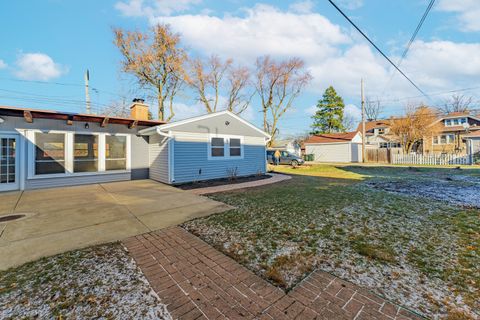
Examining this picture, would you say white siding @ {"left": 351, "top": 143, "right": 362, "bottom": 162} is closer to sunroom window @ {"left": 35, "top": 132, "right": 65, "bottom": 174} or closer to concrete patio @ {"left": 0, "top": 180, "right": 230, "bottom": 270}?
concrete patio @ {"left": 0, "top": 180, "right": 230, "bottom": 270}

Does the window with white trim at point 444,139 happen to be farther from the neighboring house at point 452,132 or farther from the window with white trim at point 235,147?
the window with white trim at point 235,147

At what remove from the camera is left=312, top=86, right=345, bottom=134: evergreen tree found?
3328 centimetres

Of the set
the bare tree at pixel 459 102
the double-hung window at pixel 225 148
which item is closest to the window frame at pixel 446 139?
the bare tree at pixel 459 102

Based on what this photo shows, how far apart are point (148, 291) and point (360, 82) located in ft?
79.4

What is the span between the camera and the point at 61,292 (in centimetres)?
210

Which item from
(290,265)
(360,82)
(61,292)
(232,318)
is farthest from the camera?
(360,82)

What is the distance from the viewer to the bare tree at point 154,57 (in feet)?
56.1

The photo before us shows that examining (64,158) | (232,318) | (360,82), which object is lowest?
(232,318)

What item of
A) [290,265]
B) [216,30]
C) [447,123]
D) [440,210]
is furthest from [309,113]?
[290,265]

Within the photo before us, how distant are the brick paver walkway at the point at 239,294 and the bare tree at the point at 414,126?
26.4m

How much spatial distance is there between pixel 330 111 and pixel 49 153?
34919 millimetres

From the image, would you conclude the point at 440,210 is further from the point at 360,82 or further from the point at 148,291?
the point at 360,82

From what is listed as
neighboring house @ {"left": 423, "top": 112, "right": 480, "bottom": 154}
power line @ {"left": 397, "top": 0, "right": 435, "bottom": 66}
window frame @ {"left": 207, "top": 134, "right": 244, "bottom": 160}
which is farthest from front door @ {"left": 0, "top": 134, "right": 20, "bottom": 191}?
neighboring house @ {"left": 423, "top": 112, "right": 480, "bottom": 154}

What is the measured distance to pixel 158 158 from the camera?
372 inches
